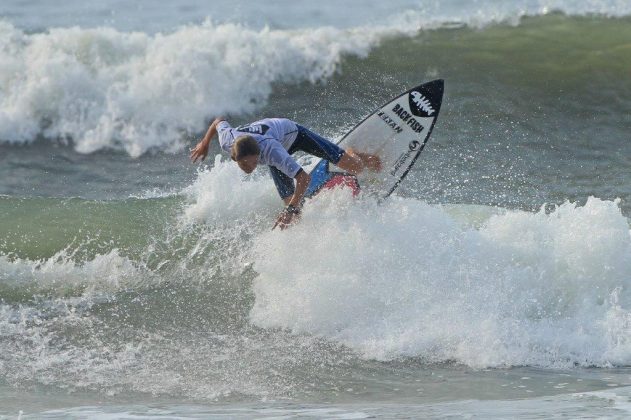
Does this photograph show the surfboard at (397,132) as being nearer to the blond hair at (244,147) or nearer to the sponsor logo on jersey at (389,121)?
the sponsor logo on jersey at (389,121)

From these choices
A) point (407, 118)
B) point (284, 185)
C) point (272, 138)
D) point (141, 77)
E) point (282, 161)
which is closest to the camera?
point (282, 161)

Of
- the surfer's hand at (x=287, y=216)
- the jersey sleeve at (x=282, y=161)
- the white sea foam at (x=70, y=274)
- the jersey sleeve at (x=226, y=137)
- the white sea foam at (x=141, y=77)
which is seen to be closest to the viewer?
the jersey sleeve at (x=282, y=161)

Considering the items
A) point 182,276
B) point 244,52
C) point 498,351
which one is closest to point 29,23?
point 244,52

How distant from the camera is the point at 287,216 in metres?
7.78

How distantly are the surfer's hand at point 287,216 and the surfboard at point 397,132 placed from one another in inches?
38.2

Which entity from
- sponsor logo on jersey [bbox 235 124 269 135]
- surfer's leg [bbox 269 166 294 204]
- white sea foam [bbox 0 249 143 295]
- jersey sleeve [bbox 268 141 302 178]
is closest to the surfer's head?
jersey sleeve [bbox 268 141 302 178]

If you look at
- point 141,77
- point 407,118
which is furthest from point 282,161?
point 141,77

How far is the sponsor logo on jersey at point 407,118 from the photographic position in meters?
8.84

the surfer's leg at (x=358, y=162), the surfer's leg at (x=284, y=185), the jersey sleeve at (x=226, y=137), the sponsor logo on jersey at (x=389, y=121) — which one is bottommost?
the surfer's leg at (x=284, y=185)

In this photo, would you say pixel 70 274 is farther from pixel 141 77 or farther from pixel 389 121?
pixel 141 77

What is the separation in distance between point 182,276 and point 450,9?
10817 millimetres

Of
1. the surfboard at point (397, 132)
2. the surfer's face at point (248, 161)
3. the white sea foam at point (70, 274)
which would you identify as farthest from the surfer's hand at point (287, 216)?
the white sea foam at point (70, 274)

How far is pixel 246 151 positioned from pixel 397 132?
2.15 metres

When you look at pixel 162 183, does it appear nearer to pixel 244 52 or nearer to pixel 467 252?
pixel 244 52
